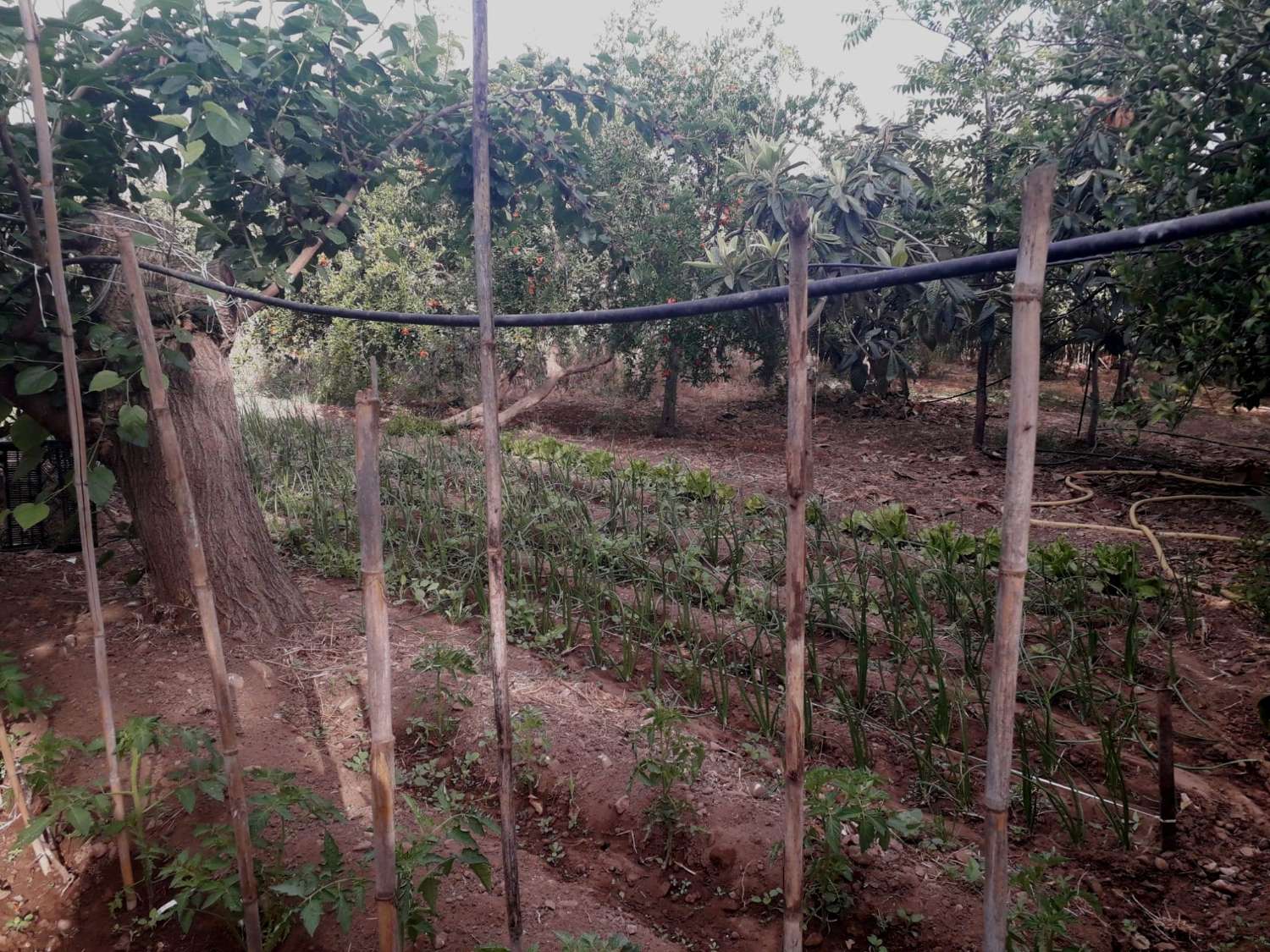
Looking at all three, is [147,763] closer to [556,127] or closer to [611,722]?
[611,722]

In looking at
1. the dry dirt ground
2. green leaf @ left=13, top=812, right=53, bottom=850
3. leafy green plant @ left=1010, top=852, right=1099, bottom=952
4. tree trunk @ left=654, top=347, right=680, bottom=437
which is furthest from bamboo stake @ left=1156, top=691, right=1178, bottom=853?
tree trunk @ left=654, top=347, right=680, bottom=437

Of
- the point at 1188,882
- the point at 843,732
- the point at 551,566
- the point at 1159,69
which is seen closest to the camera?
the point at 1188,882

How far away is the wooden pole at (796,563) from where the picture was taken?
3.77ft

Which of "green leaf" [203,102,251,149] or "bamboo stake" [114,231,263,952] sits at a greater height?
"green leaf" [203,102,251,149]

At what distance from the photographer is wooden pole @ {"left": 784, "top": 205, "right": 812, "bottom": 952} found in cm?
115

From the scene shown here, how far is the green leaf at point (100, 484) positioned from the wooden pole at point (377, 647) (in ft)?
5.05

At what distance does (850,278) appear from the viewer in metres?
1.22

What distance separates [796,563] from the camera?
121 centimetres

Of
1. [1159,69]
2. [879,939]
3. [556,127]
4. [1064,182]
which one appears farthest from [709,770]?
[1064,182]

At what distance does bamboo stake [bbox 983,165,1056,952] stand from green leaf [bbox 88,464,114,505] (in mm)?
2479

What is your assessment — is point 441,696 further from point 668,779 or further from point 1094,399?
point 1094,399

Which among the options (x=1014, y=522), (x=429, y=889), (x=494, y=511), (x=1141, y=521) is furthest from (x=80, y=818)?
(x=1141, y=521)

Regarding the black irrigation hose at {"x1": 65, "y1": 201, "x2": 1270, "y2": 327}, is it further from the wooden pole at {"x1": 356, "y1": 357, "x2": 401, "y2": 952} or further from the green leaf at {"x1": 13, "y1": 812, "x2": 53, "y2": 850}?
the green leaf at {"x1": 13, "y1": 812, "x2": 53, "y2": 850}

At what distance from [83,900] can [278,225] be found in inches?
A: 96.3
